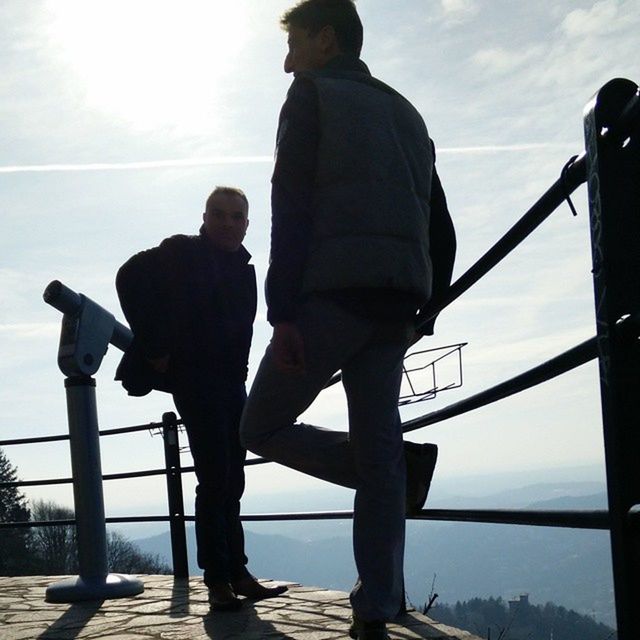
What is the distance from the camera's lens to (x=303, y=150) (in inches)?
82.8

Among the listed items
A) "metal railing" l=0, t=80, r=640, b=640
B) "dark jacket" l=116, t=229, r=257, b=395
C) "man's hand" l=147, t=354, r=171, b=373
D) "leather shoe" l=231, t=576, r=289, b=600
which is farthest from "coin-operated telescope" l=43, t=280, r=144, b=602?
"metal railing" l=0, t=80, r=640, b=640

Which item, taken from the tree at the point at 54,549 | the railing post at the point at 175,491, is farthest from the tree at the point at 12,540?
the railing post at the point at 175,491

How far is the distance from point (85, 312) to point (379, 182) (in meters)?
2.79

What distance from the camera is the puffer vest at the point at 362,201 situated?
2.05m

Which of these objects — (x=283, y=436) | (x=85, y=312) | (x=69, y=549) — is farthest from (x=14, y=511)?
(x=283, y=436)

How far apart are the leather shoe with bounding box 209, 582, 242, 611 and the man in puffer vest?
1445 millimetres

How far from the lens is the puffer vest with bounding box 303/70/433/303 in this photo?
205 cm

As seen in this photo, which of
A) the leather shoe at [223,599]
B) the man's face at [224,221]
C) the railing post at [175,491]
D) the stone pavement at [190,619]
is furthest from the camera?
the railing post at [175,491]

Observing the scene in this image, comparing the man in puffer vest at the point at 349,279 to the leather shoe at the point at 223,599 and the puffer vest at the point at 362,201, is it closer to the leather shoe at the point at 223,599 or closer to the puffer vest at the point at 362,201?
the puffer vest at the point at 362,201

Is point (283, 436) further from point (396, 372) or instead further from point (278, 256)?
point (278, 256)

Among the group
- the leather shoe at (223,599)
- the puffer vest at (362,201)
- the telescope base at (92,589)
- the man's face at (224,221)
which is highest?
the man's face at (224,221)

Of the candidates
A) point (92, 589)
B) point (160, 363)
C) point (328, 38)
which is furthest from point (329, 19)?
point (92, 589)

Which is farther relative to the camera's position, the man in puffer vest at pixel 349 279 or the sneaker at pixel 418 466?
the sneaker at pixel 418 466

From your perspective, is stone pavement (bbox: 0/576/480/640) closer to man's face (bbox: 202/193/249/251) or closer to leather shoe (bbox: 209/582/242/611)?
leather shoe (bbox: 209/582/242/611)
